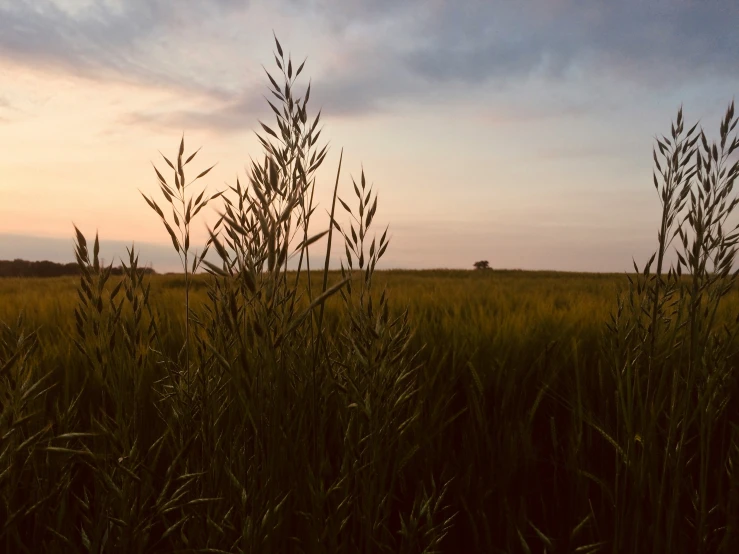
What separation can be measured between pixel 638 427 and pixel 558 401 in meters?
0.41

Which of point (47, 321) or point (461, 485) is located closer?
point (461, 485)

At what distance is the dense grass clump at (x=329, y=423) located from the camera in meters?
1.15

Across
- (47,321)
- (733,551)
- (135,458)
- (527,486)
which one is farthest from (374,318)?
(47,321)

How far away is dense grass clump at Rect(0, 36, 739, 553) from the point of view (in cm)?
115

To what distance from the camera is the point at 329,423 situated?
1915 mm

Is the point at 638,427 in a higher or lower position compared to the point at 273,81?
lower

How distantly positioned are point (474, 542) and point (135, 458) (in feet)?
3.51

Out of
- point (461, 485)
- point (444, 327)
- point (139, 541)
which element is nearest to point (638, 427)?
point (461, 485)

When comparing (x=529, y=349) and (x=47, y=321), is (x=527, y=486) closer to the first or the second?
(x=529, y=349)

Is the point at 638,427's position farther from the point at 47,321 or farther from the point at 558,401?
the point at 47,321

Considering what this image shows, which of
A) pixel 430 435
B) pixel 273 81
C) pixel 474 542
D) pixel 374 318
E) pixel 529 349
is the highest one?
pixel 273 81

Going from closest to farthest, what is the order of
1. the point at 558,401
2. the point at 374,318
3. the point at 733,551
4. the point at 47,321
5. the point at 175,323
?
1. the point at 374,318
2. the point at 733,551
3. the point at 558,401
4. the point at 175,323
5. the point at 47,321

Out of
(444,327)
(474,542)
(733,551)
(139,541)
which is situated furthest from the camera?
(444,327)

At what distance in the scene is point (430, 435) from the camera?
1.91m
